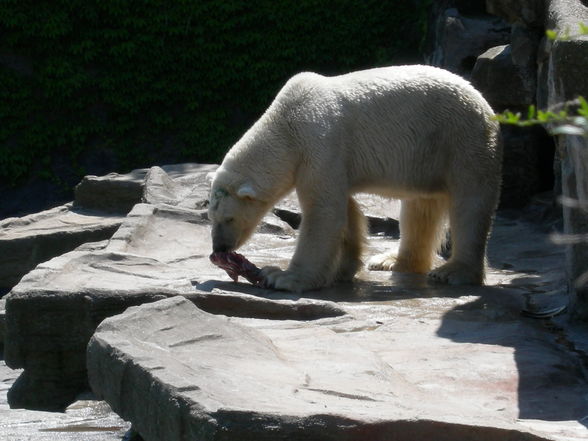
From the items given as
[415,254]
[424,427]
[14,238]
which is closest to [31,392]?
[415,254]

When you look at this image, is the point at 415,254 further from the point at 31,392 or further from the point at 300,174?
the point at 31,392

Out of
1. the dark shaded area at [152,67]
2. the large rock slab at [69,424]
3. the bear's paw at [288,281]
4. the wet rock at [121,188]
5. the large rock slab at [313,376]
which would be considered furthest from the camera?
the dark shaded area at [152,67]

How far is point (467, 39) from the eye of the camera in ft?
37.0

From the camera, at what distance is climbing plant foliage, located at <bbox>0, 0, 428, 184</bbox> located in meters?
15.1

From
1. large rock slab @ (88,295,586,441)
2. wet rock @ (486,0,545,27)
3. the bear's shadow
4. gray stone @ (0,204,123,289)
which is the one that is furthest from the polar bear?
gray stone @ (0,204,123,289)

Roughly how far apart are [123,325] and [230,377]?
0.86 m

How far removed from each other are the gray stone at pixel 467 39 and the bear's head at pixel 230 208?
5442 millimetres

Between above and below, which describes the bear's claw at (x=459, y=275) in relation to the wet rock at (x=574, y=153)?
below

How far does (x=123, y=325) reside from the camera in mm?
4250

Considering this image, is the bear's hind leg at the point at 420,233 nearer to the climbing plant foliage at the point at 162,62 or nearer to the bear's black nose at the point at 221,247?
the bear's black nose at the point at 221,247

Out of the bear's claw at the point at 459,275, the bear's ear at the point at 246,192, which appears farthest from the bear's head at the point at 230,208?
the bear's claw at the point at 459,275

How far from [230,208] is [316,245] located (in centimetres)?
61

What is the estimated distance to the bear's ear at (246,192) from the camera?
20.7 feet

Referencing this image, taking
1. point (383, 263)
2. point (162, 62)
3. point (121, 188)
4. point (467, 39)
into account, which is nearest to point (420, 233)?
point (383, 263)
